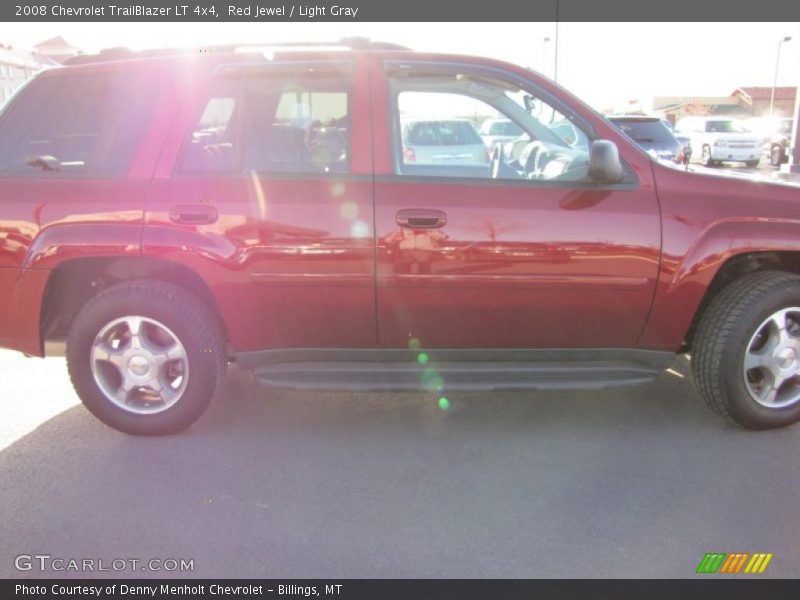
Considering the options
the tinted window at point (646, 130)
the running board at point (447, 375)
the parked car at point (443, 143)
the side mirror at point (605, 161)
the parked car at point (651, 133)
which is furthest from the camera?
the tinted window at point (646, 130)

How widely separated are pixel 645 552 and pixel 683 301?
Result: 1294mm

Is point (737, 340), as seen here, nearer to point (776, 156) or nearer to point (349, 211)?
point (349, 211)

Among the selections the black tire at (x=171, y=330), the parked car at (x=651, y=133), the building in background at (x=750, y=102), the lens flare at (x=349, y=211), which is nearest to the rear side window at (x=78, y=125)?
the black tire at (x=171, y=330)

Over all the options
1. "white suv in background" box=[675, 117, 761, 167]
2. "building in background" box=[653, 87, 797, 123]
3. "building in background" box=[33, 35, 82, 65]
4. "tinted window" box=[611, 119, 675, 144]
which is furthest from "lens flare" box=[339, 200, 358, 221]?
"building in background" box=[653, 87, 797, 123]

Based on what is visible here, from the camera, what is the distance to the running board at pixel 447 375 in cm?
311

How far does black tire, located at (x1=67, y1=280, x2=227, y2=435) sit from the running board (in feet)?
0.88

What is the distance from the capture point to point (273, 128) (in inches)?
127

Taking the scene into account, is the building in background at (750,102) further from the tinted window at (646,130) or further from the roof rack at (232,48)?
the roof rack at (232,48)

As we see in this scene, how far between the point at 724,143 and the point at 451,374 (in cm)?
2211

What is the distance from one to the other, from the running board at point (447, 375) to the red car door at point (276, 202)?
0.14m

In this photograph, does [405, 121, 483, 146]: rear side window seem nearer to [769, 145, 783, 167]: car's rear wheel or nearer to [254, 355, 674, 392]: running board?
[254, 355, 674, 392]: running board

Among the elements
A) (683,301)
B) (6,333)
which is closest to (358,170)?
(683,301)

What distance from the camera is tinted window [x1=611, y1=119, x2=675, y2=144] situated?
502 inches
